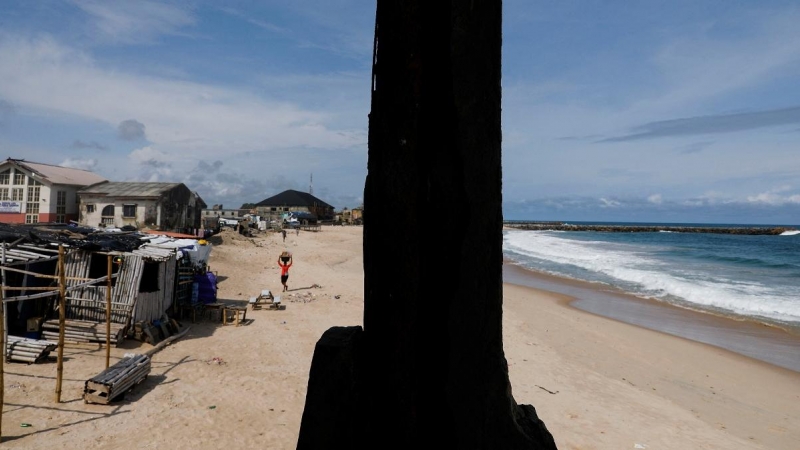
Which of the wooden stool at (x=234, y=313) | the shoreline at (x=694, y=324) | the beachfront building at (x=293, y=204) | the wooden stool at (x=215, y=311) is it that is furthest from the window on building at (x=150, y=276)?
the beachfront building at (x=293, y=204)

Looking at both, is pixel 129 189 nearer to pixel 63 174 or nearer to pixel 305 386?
pixel 63 174

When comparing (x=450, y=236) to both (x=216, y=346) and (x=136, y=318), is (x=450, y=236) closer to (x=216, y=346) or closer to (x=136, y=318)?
(x=216, y=346)

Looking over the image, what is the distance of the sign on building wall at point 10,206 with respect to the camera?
80.3ft

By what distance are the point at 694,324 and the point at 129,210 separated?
93.1ft

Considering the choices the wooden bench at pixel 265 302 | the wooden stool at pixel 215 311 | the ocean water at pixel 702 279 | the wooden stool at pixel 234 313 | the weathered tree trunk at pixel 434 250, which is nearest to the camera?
the weathered tree trunk at pixel 434 250

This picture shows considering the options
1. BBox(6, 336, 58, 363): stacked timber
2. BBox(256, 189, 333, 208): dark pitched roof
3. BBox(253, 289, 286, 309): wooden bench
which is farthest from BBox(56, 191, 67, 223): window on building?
BBox(256, 189, 333, 208): dark pitched roof

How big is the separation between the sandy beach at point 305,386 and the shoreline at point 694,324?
36.5 inches

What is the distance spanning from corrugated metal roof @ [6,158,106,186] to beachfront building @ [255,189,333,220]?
47.8 m

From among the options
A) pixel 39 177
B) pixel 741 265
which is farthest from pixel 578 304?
pixel 39 177

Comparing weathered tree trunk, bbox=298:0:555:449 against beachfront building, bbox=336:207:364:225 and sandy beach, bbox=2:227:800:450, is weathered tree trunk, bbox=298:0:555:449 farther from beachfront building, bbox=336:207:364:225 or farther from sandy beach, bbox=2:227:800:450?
beachfront building, bbox=336:207:364:225

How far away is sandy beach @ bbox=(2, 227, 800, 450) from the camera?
7484 millimetres

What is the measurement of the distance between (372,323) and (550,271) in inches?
1223

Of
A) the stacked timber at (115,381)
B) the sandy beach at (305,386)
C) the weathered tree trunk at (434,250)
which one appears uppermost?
the weathered tree trunk at (434,250)

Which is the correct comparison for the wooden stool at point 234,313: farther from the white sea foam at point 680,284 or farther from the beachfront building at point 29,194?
the white sea foam at point 680,284
